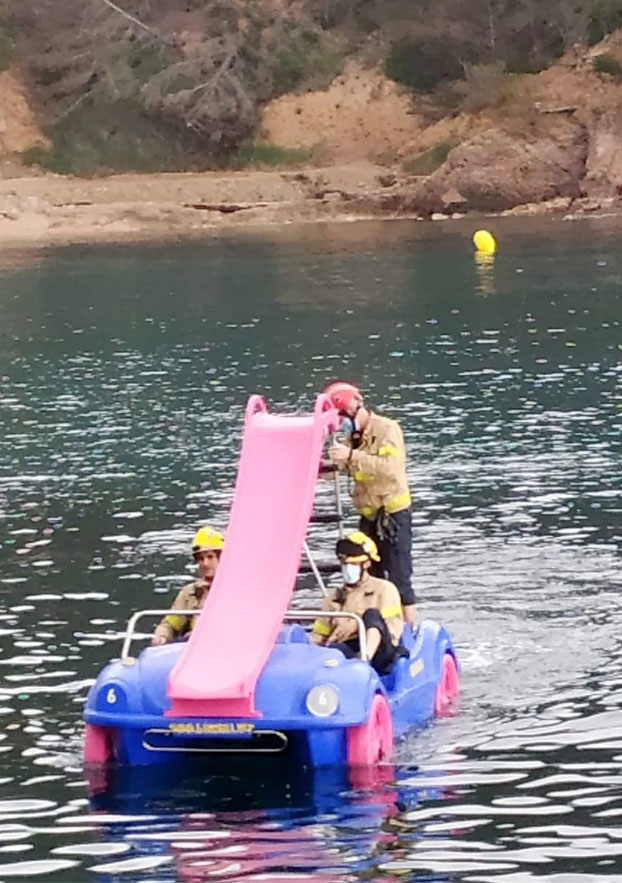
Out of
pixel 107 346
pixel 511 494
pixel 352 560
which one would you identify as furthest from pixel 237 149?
pixel 352 560

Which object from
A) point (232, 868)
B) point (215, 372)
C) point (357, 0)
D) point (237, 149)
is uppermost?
point (357, 0)

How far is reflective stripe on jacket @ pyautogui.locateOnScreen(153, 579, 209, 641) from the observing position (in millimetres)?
13844

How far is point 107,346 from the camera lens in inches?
1521

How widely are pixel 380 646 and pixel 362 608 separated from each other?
0.35 metres

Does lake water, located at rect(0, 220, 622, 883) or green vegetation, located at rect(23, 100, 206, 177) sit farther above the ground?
green vegetation, located at rect(23, 100, 206, 177)

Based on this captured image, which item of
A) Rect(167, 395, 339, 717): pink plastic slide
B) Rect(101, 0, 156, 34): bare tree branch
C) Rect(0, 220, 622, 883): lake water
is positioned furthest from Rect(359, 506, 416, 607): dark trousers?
Rect(101, 0, 156, 34): bare tree branch

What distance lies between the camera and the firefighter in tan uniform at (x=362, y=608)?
13.3 metres

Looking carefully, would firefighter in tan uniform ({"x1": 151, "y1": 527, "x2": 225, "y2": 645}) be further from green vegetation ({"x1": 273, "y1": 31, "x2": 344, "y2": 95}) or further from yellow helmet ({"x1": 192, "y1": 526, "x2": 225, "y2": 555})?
green vegetation ({"x1": 273, "y1": 31, "x2": 344, "y2": 95})

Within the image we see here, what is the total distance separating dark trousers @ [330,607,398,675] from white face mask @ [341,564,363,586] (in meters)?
0.27

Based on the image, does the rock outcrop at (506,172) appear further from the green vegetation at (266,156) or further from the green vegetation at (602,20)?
the green vegetation at (266,156)

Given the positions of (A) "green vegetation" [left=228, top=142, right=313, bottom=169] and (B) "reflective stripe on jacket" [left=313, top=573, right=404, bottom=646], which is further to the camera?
(A) "green vegetation" [left=228, top=142, right=313, bottom=169]

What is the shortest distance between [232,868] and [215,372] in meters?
23.7

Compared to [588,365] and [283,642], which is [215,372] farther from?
[283,642]

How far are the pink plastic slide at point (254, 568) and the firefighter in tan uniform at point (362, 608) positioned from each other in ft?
1.33
